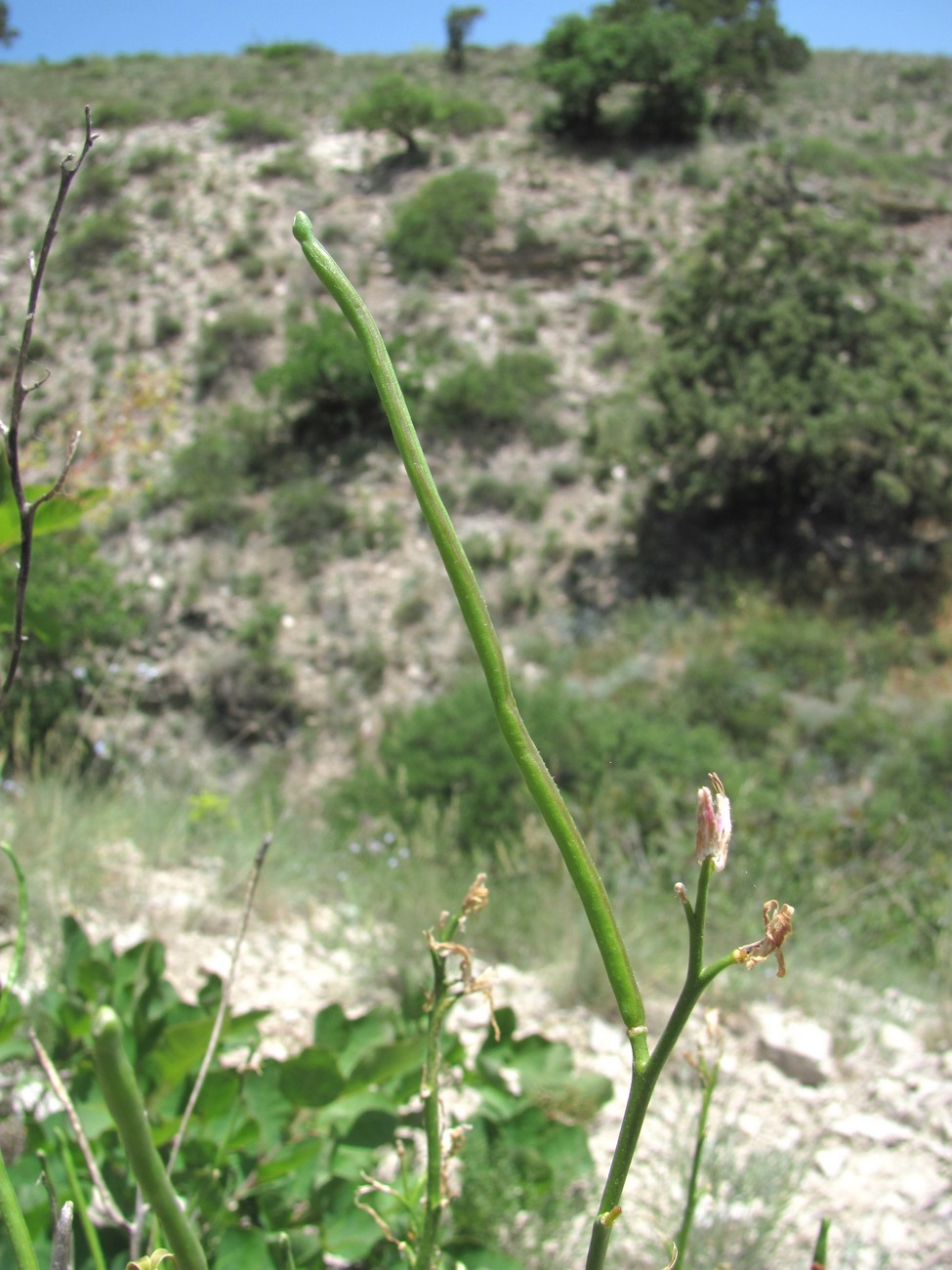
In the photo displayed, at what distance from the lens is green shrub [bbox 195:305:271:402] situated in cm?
1052

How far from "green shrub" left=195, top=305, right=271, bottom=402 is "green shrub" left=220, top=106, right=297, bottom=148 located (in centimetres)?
487

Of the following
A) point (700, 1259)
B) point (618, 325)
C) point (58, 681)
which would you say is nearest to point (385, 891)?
point (700, 1259)

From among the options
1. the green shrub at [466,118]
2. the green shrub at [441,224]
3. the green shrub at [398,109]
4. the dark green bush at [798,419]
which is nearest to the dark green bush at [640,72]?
the green shrub at [466,118]

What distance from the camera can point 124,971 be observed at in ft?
3.12

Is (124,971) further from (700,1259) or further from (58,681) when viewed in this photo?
(58,681)

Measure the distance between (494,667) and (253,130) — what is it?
53.4 feet

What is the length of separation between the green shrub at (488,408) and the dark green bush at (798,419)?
1.44m

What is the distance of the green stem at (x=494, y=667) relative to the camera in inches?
9.7

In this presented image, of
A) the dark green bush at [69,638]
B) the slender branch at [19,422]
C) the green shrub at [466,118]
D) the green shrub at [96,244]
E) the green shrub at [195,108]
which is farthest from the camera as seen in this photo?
the green shrub at [195,108]

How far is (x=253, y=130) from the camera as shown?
14.2 m

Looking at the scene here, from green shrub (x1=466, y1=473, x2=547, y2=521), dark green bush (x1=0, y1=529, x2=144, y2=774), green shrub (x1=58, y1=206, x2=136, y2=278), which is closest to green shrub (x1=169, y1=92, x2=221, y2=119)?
green shrub (x1=58, y1=206, x2=136, y2=278)

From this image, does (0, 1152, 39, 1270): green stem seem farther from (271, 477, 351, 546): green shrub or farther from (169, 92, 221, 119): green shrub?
(169, 92, 221, 119): green shrub

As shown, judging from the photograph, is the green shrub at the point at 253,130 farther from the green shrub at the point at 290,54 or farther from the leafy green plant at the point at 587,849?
the leafy green plant at the point at 587,849

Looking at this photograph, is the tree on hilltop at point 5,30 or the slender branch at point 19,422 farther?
the tree on hilltop at point 5,30
